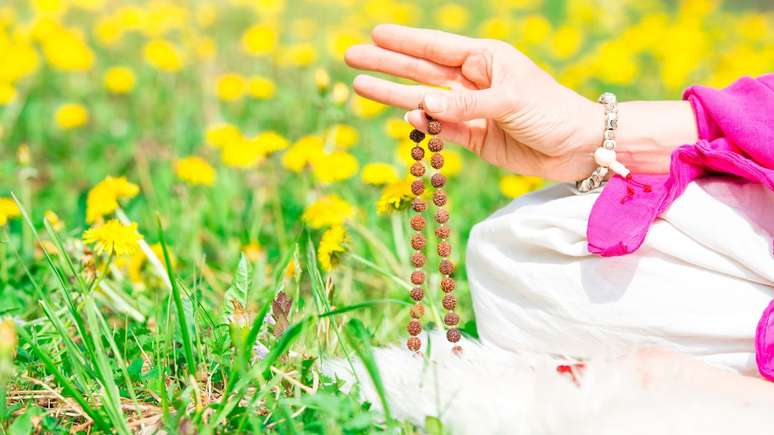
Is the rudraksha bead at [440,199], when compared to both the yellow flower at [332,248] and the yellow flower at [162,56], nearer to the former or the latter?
the yellow flower at [332,248]

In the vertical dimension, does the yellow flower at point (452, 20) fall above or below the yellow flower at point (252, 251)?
above

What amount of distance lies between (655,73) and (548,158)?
230 cm

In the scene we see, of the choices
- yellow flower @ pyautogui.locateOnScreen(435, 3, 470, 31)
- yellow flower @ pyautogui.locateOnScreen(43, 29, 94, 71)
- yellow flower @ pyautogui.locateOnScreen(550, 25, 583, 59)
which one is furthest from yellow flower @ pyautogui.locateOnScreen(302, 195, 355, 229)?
yellow flower @ pyautogui.locateOnScreen(435, 3, 470, 31)

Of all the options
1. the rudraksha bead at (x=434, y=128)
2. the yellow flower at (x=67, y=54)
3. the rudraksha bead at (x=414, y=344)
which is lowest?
the rudraksha bead at (x=414, y=344)

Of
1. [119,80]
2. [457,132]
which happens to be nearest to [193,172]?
[457,132]

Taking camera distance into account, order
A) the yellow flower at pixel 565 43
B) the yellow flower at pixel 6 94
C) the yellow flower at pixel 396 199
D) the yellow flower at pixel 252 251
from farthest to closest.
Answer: the yellow flower at pixel 565 43, the yellow flower at pixel 6 94, the yellow flower at pixel 252 251, the yellow flower at pixel 396 199

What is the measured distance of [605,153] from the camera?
1305 millimetres

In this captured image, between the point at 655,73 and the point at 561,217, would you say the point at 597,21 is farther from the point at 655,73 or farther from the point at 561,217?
the point at 561,217

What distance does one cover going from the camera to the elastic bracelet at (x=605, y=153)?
1306mm

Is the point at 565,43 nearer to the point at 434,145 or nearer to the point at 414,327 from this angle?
the point at 434,145

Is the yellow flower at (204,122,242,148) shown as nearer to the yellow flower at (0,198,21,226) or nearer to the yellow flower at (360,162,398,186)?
the yellow flower at (360,162,398,186)

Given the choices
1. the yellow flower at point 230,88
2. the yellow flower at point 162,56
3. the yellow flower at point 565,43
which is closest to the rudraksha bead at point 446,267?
the yellow flower at point 230,88

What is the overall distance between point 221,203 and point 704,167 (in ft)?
3.73

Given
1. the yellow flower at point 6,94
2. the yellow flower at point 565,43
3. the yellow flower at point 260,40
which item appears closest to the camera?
the yellow flower at point 6,94
